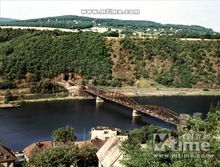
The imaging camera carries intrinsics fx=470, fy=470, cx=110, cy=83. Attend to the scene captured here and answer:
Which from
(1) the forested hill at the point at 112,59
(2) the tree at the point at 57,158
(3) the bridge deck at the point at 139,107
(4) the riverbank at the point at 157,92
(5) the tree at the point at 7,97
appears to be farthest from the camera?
(1) the forested hill at the point at 112,59

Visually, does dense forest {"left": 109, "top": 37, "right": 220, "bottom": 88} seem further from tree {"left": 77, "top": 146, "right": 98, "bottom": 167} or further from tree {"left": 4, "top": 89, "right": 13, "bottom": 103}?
tree {"left": 77, "top": 146, "right": 98, "bottom": 167}

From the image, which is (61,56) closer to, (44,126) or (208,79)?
(208,79)

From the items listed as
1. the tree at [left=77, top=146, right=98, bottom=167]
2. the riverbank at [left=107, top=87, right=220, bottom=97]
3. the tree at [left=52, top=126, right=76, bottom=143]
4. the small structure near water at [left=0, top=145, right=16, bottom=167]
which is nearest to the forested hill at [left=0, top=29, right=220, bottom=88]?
the riverbank at [left=107, top=87, right=220, bottom=97]

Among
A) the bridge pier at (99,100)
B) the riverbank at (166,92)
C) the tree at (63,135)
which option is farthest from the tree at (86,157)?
the riverbank at (166,92)

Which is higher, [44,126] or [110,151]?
[110,151]

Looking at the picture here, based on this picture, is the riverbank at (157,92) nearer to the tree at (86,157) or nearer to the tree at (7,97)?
the tree at (7,97)

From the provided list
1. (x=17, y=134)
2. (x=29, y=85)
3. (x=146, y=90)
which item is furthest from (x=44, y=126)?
(x=146, y=90)
